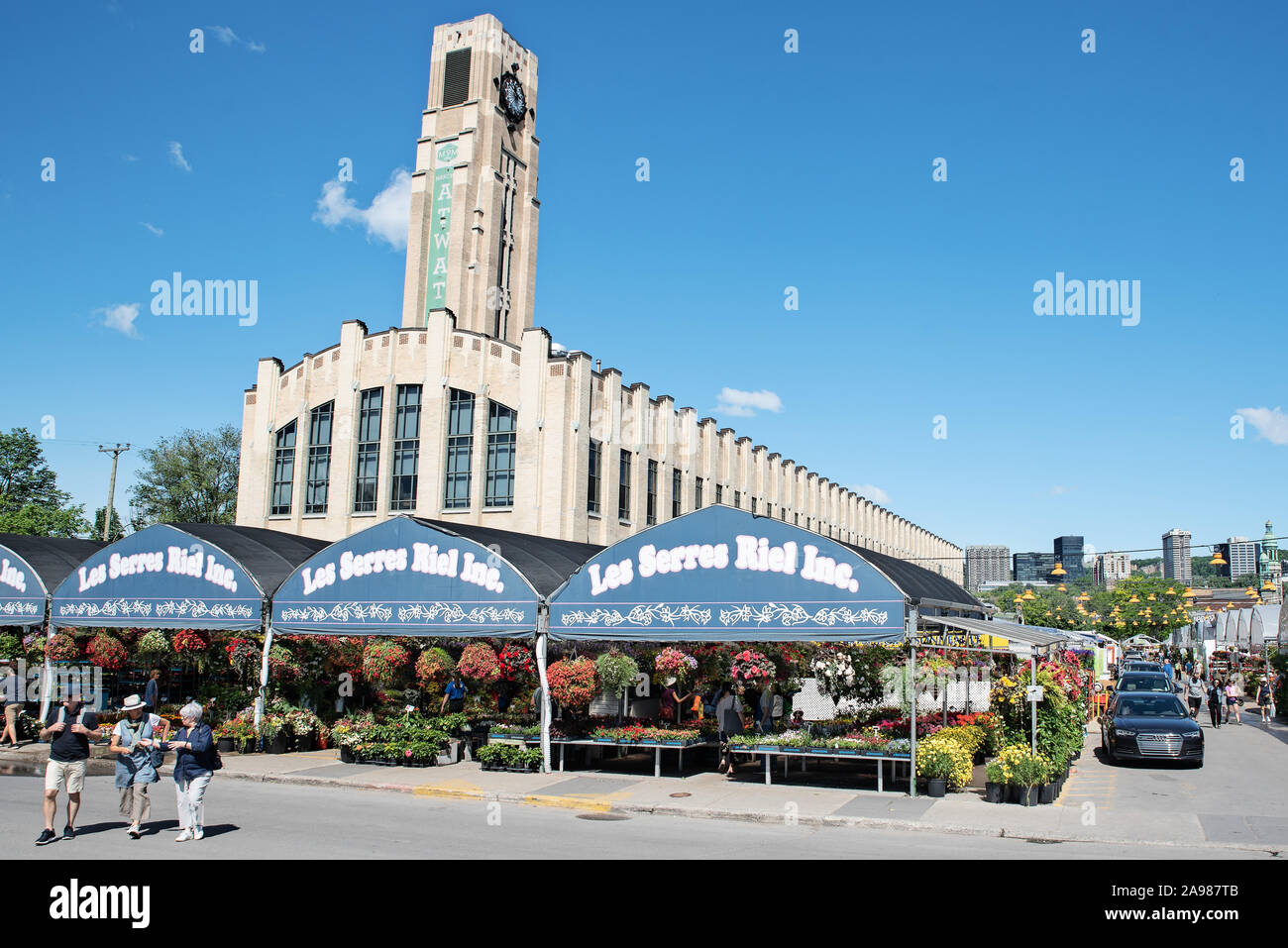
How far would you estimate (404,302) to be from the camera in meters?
51.3

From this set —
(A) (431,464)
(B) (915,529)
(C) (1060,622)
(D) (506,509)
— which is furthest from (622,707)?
(B) (915,529)

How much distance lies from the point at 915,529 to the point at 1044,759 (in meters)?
84.6

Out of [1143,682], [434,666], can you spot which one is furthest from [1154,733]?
[434,666]

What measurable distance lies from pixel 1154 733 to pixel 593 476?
2111 cm

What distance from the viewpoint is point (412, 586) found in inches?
891

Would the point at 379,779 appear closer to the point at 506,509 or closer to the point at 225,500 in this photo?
the point at 506,509

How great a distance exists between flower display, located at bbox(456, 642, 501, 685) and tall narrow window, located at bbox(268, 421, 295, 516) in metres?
21.2

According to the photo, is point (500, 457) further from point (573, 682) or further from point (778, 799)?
point (778, 799)

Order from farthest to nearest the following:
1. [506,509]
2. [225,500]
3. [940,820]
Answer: [225,500] < [506,509] < [940,820]

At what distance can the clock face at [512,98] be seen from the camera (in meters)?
53.2

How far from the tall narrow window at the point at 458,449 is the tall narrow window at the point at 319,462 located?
18.2 ft

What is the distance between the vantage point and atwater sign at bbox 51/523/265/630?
24141mm

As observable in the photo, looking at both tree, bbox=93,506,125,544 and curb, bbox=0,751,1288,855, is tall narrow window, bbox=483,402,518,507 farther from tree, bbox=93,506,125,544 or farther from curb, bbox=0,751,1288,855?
tree, bbox=93,506,125,544
